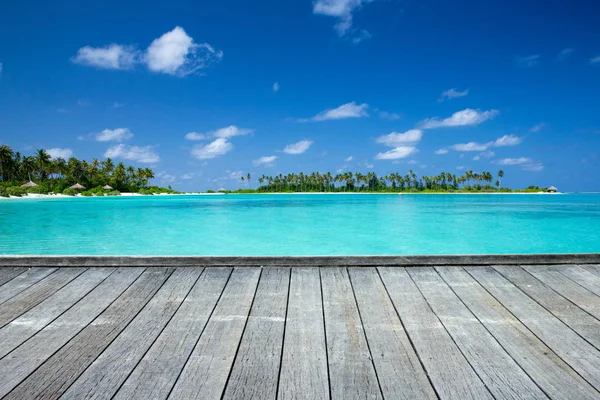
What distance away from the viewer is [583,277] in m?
2.35

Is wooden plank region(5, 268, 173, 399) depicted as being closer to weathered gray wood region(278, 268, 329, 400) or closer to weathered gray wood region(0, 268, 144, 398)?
weathered gray wood region(0, 268, 144, 398)

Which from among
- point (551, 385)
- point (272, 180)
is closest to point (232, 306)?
point (551, 385)

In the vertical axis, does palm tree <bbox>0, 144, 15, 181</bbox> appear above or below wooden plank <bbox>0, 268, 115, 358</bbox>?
above

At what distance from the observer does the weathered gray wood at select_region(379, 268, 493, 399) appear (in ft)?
4.11

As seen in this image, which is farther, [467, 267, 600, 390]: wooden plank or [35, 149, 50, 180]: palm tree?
[35, 149, 50, 180]: palm tree

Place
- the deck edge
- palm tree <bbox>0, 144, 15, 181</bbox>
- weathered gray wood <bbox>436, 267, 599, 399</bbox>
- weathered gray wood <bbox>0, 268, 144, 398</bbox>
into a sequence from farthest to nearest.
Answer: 1. palm tree <bbox>0, 144, 15, 181</bbox>
2. the deck edge
3. weathered gray wood <bbox>0, 268, 144, 398</bbox>
4. weathered gray wood <bbox>436, 267, 599, 399</bbox>

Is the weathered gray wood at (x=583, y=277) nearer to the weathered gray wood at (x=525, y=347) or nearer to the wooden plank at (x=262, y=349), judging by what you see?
the weathered gray wood at (x=525, y=347)

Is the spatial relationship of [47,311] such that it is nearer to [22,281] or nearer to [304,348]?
[22,281]

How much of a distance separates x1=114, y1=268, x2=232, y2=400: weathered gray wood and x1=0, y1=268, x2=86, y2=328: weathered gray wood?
2.63 feet

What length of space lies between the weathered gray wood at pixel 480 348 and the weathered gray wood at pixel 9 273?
256 cm

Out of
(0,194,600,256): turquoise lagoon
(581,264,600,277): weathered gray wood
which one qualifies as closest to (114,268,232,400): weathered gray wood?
(581,264,600,277): weathered gray wood

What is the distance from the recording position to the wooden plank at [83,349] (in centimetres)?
126

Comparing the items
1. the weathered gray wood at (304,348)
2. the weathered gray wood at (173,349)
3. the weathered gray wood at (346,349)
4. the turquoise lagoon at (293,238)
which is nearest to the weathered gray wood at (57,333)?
the weathered gray wood at (173,349)

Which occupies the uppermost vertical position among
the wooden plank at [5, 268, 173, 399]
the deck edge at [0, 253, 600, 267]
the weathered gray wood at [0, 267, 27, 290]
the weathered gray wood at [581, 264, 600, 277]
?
the deck edge at [0, 253, 600, 267]
